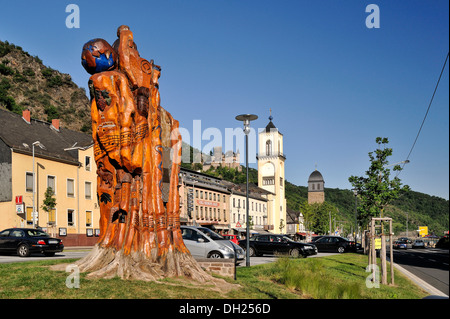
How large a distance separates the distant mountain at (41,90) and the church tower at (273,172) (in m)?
45.6

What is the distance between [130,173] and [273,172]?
10681cm

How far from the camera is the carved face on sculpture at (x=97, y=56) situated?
11969 millimetres

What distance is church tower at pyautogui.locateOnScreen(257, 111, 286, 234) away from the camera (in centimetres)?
10788

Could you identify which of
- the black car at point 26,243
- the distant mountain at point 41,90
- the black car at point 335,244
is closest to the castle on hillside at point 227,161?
the distant mountain at point 41,90

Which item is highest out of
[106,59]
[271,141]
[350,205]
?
[271,141]

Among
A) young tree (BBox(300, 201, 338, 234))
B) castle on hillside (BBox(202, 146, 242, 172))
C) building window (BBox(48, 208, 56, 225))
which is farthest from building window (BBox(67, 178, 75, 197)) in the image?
castle on hillside (BBox(202, 146, 242, 172))

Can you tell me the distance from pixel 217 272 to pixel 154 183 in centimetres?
324

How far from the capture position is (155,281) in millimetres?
10375

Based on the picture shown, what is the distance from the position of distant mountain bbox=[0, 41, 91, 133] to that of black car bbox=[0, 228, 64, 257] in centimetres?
6311

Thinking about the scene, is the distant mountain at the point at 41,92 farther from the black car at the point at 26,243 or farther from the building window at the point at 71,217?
the black car at the point at 26,243

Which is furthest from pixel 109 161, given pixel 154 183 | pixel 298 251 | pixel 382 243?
pixel 298 251

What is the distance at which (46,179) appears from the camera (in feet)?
137

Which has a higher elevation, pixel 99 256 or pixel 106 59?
pixel 106 59
